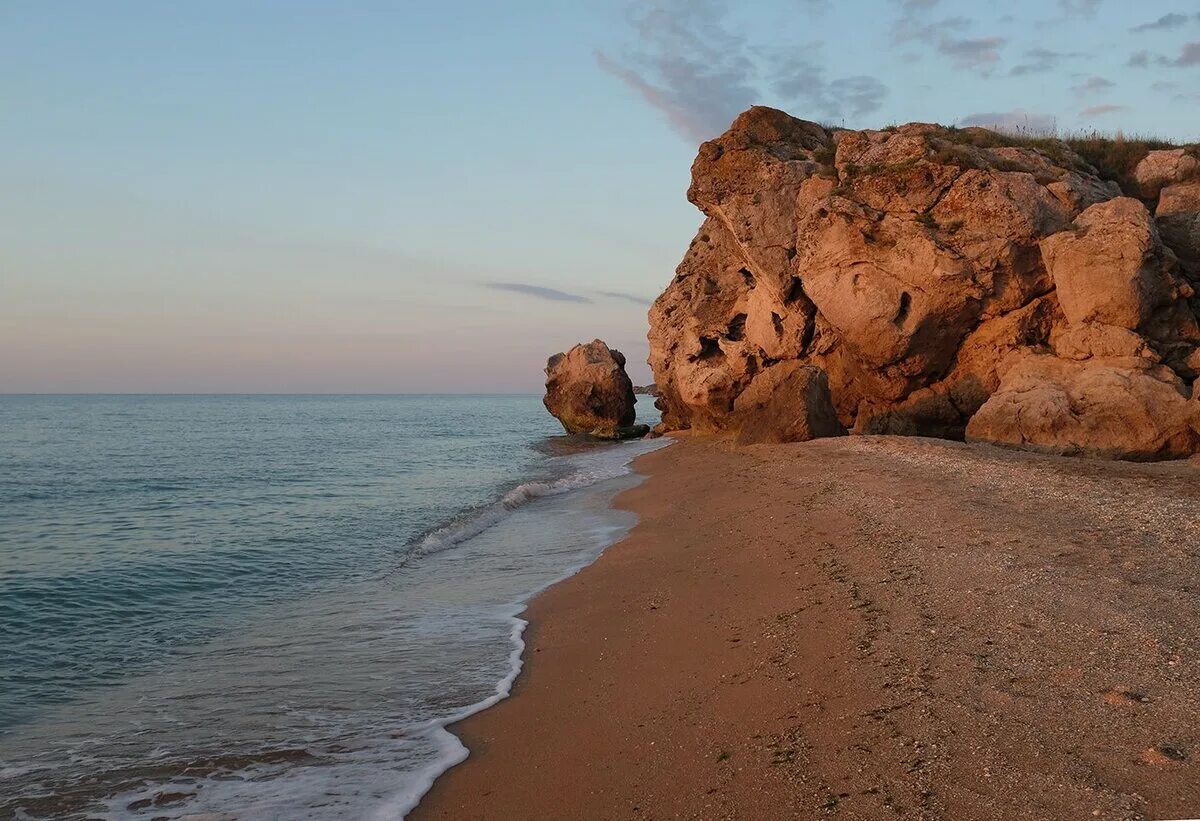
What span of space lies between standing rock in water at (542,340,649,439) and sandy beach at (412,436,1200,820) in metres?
33.2

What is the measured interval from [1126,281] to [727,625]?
1851cm

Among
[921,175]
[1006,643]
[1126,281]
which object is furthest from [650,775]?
[921,175]

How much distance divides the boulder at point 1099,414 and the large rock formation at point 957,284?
0.05m

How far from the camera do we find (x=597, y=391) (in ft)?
154

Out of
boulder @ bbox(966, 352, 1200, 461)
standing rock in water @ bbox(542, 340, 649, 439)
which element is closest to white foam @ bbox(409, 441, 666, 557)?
standing rock in water @ bbox(542, 340, 649, 439)

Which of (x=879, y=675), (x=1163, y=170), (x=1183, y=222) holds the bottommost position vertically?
(x=879, y=675)

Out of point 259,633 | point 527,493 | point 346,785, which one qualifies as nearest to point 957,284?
point 527,493

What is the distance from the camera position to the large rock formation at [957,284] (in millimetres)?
21312

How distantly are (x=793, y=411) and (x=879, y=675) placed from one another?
19342 millimetres

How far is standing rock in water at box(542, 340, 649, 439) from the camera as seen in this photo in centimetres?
4678

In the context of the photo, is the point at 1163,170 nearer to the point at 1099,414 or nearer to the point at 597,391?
the point at 1099,414

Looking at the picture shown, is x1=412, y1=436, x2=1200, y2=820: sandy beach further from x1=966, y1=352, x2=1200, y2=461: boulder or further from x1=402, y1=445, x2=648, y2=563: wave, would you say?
x1=966, y1=352, x2=1200, y2=461: boulder

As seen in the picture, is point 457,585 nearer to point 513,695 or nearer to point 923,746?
point 513,695

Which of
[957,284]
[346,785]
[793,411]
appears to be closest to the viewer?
[346,785]
